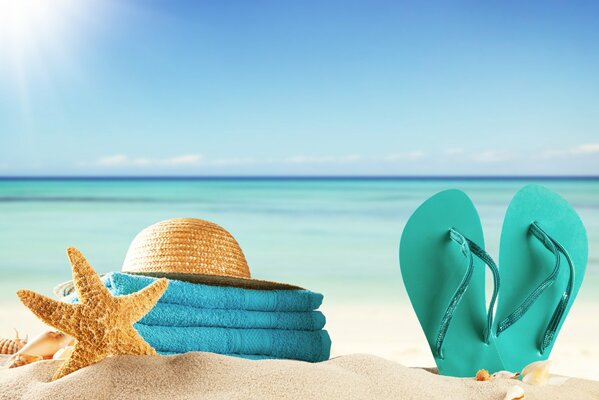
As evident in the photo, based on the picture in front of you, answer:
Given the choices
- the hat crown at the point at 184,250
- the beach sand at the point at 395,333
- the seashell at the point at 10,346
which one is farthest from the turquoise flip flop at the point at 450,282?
the seashell at the point at 10,346

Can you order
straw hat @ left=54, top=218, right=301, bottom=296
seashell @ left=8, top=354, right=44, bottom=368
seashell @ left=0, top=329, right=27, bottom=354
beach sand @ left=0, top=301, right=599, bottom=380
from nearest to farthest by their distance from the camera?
seashell @ left=8, top=354, right=44, bottom=368
straw hat @ left=54, top=218, right=301, bottom=296
seashell @ left=0, top=329, right=27, bottom=354
beach sand @ left=0, top=301, right=599, bottom=380

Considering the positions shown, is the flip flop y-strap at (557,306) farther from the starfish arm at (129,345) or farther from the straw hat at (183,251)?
the starfish arm at (129,345)

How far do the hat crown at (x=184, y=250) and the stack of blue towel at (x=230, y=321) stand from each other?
15cm

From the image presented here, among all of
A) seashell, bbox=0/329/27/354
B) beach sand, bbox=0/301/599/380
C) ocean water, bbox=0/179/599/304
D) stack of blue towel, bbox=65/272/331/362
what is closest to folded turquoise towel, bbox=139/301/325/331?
stack of blue towel, bbox=65/272/331/362

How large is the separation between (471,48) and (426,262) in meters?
5.72

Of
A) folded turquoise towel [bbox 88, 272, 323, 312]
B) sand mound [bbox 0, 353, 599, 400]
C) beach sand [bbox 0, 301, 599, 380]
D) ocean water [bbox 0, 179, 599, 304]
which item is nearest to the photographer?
sand mound [bbox 0, 353, 599, 400]

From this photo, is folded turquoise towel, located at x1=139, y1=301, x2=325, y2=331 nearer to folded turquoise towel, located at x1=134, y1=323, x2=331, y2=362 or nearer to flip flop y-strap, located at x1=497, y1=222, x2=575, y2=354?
folded turquoise towel, located at x1=134, y1=323, x2=331, y2=362

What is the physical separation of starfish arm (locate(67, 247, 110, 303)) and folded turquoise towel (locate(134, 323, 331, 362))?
0.16 metres

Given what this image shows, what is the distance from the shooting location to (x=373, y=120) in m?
7.12

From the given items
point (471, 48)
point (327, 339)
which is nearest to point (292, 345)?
point (327, 339)

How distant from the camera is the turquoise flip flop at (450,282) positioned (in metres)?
1.26

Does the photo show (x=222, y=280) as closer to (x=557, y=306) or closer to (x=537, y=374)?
(x=537, y=374)

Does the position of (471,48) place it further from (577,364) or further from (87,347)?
(87,347)

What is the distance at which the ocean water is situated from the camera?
3.21m
